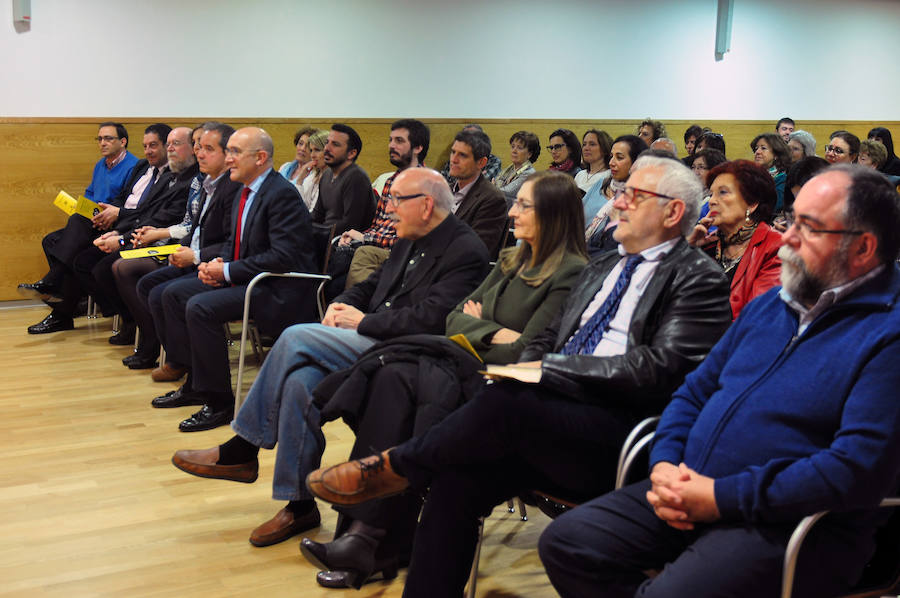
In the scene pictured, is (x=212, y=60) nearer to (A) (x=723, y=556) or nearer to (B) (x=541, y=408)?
(B) (x=541, y=408)

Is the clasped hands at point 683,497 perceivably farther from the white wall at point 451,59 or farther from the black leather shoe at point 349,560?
the white wall at point 451,59

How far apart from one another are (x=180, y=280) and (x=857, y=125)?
27.9 ft

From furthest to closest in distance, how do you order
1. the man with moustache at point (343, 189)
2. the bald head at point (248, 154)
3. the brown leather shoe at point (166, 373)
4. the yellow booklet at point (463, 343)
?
the man with moustache at point (343, 189)
the brown leather shoe at point (166, 373)
the bald head at point (248, 154)
the yellow booklet at point (463, 343)

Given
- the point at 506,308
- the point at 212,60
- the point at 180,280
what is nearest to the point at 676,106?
the point at 212,60

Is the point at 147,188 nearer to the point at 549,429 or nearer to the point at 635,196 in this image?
the point at 635,196

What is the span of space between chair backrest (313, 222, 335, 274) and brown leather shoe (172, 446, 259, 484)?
1.42m

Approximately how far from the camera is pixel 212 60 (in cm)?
724

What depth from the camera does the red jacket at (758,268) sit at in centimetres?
271

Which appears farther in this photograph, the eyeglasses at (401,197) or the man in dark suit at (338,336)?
the eyeglasses at (401,197)

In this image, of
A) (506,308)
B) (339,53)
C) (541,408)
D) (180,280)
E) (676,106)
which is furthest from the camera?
(676,106)

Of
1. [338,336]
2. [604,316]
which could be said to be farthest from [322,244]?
[604,316]

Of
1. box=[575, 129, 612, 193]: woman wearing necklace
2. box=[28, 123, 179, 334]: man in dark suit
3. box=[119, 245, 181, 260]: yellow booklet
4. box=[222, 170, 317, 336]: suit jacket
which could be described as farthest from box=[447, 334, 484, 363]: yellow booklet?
box=[575, 129, 612, 193]: woman wearing necklace

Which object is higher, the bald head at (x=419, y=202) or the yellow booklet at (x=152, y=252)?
the bald head at (x=419, y=202)

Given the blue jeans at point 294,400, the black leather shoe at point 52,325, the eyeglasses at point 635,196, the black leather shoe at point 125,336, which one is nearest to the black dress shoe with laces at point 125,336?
the black leather shoe at point 125,336
